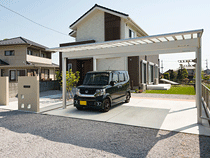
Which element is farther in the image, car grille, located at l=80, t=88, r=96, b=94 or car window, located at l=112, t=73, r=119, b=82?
car window, located at l=112, t=73, r=119, b=82

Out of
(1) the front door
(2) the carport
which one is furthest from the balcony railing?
(2) the carport

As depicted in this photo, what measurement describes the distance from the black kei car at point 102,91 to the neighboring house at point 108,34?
21.0 ft

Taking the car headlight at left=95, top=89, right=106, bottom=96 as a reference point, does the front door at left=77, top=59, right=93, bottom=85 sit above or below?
above

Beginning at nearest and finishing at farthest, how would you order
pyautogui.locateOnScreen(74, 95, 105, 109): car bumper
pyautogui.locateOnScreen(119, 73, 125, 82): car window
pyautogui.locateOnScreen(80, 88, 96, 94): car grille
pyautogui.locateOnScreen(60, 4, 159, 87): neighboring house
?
pyautogui.locateOnScreen(74, 95, 105, 109): car bumper
pyautogui.locateOnScreen(80, 88, 96, 94): car grille
pyautogui.locateOnScreen(119, 73, 125, 82): car window
pyautogui.locateOnScreen(60, 4, 159, 87): neighboring house

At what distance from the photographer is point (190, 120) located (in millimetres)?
5043

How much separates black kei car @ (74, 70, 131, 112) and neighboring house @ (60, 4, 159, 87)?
6407mm

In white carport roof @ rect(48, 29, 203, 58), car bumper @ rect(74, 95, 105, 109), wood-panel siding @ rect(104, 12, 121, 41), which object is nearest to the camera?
white carport roof @ rect(48, 29, 203, 58)

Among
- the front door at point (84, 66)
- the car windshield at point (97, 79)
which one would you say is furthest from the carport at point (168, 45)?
the front door at point (84, 66)

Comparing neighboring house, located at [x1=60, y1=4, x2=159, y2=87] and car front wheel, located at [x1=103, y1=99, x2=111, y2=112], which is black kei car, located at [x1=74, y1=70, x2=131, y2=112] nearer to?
car front wheel, located at [x1=103, y1=99, x2=111, y2=112]

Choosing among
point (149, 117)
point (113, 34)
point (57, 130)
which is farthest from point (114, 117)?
point (113, 34)

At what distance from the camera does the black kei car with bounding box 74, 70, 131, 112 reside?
6059 mm

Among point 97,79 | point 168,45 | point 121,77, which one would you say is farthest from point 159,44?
point 97,79

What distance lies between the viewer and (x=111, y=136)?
12.5 ft

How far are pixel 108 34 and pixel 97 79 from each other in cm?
927
